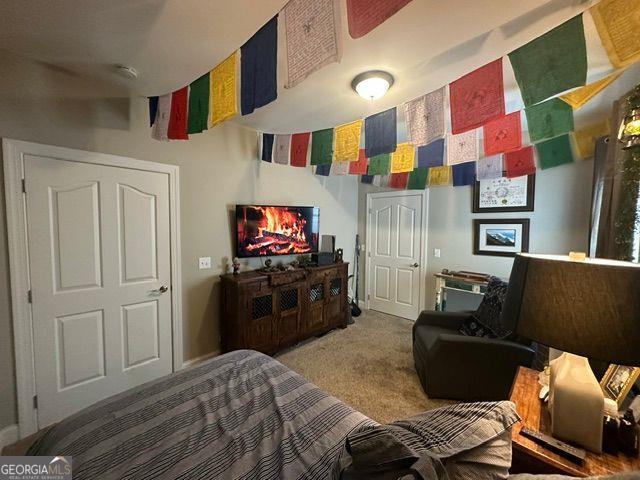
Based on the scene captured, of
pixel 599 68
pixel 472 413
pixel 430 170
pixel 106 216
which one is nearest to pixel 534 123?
pixel 599 68

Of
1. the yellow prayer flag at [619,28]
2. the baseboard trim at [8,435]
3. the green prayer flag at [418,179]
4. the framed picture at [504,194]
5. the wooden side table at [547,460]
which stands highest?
the yellow prayer flag at [619,28]

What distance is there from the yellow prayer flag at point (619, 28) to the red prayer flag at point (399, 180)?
252cm

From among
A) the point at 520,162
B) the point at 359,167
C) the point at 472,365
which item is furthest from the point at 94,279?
the point at 520,162

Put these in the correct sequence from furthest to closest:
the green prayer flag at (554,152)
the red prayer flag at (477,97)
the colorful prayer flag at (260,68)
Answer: the green prayer flag at (554,152)
the red prayer flag at (477,97)
the colorful prayer flag at (260,68)

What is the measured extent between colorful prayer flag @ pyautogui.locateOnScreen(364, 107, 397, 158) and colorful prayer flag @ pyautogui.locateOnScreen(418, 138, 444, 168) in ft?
1.71

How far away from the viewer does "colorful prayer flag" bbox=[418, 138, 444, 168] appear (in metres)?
Result: 2.48

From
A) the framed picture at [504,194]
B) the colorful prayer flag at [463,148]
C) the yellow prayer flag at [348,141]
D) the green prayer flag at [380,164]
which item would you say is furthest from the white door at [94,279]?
the framed picture at [504,194]

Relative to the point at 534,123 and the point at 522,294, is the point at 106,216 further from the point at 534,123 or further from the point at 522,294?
the point at 534,123

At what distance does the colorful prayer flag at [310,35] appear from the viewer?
97cm

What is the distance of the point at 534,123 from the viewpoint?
1.97 m

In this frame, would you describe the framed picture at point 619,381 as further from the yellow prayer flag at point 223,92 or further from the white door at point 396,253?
the white door at point 396,253

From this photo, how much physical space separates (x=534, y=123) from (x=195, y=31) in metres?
2.35

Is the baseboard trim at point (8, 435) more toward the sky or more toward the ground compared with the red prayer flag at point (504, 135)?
more toward the ground

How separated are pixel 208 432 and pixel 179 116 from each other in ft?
6.53
